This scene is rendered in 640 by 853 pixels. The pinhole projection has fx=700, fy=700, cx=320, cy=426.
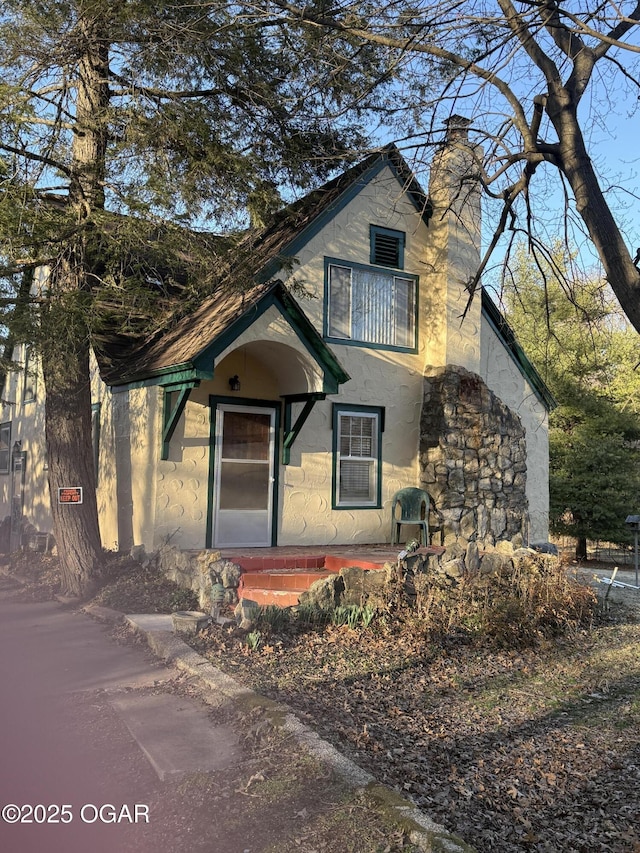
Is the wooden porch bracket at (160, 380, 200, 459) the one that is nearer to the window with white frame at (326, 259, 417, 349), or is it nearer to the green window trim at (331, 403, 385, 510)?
the green window trim at (331, 403, 385, 510)

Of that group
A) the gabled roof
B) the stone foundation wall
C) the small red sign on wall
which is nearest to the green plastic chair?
the gabled roof

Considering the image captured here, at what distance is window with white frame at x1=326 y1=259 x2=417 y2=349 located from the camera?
39.2 ft

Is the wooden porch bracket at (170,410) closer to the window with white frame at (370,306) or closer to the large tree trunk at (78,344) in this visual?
the large tree trunk at (78,344)

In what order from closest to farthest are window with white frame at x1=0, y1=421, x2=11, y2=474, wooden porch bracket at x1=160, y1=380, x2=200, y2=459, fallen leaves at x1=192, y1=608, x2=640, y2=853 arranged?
fallen leaves at x1=192, y1=608, x2=640, y2=853 → wooden porch bracket at x1=160, y1=380, x2=200, y2=459 → window with white frame at x1=0, y1=421, x2=11, y2=474

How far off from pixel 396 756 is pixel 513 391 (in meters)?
10.5

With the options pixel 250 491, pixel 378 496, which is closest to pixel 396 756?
pixel 250 491

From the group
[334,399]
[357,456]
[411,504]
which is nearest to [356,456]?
[357,456]

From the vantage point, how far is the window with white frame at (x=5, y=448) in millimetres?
17625

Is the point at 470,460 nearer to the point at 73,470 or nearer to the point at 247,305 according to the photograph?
the point at 247,305

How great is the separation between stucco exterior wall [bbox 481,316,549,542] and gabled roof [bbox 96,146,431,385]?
320 centimetres

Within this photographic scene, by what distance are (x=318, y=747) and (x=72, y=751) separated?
5.41 feet

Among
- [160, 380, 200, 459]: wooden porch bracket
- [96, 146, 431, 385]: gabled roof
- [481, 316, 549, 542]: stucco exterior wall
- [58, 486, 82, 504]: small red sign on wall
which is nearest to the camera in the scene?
[96, 146, 431, 385]: gabled roof

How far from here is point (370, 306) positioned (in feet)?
40.4

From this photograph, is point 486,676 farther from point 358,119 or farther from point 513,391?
point 513,391
